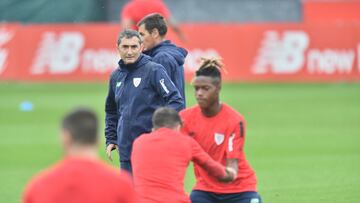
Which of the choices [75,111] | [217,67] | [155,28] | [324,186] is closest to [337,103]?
[324,186]

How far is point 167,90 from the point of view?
10180 millimetres

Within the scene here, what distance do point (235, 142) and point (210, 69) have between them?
0.70 metres

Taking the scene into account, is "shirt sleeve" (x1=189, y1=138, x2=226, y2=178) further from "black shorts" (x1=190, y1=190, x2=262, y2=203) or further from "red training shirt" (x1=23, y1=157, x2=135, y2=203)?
"red training shirt" (x1=23, y1=157, x2=135, y2=203)

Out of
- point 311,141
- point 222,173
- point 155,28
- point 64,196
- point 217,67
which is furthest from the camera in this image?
point 311,141

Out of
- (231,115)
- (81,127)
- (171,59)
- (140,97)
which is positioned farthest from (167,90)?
(81,127)

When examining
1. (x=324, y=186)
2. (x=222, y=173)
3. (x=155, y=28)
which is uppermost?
(x=155, y=28)

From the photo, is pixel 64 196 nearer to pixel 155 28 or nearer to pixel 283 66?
pixel 155 28

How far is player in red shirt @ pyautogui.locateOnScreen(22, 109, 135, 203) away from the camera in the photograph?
5.98 m

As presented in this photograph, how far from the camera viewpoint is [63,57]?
3272cm

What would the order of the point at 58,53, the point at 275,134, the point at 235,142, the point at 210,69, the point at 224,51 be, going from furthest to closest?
the point at 58,53, the point at 224,51, the point at 275,134, the point at 210,69, the point at 235,142

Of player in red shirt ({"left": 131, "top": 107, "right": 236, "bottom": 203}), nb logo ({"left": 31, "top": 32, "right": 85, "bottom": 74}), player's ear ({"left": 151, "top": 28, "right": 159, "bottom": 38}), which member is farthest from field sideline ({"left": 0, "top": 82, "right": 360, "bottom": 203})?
player in red shirt ({"left": 131, "top": 107, "right": 236, "bottom": 203})

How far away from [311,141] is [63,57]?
47.1ft

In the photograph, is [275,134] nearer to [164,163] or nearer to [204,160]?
[204,160]

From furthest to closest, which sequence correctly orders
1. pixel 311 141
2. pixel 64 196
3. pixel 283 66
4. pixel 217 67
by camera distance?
pixel 283 66
pixel 311 141
pixel 217 67
pixel 64 196
